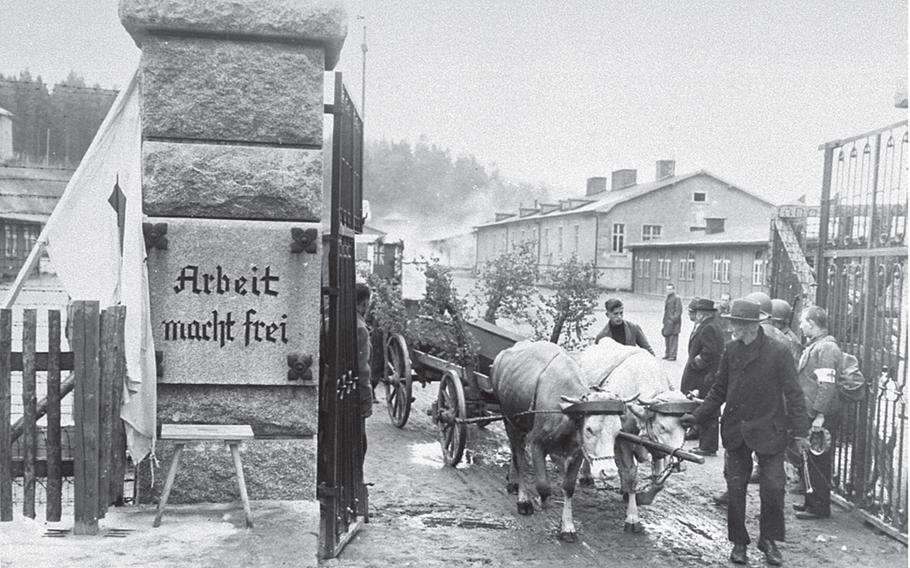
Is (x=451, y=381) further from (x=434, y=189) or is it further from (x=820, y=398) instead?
(x=434, y=189)

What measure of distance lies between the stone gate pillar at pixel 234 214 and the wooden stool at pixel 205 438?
23 cm

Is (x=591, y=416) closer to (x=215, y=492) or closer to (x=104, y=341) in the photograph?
(x=215, y=492)

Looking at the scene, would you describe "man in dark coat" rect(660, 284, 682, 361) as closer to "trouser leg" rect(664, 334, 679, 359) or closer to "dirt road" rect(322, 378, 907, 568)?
"trouser leg" rect(664, 334, 679, 359)

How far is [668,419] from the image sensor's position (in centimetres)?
665

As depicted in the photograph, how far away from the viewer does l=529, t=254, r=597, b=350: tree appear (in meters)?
11.3

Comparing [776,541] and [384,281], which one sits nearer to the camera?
[776,541]

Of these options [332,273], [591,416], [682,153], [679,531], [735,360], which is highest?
[682,153]

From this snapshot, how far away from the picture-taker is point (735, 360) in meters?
6.28

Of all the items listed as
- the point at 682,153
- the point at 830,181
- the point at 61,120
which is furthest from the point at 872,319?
the point at 682,153

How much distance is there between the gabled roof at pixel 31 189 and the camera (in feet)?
69.5

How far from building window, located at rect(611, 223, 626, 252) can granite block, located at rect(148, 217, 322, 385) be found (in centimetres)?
4041

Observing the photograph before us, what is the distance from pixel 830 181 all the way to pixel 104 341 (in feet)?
22.9

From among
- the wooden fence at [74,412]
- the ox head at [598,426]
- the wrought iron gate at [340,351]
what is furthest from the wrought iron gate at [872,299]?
the wooden fence at [74,412]

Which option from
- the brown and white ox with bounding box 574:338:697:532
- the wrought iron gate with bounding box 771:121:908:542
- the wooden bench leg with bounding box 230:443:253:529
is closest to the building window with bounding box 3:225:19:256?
the brown and white ox with bounding box 574:338:697:532
